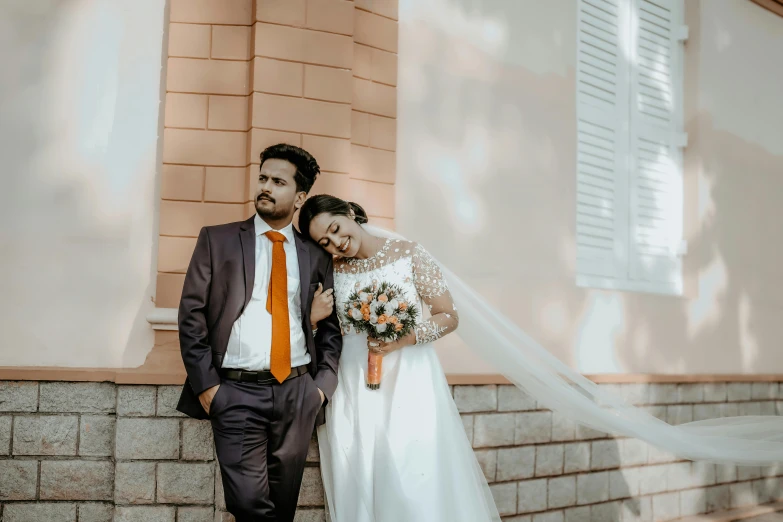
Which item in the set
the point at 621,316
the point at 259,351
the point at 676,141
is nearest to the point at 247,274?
the point at 259,351

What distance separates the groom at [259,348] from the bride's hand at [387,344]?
0.82ft

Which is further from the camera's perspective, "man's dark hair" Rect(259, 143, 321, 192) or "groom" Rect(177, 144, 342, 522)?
"man's dark hair" Rect(259, 143, 321, 192)

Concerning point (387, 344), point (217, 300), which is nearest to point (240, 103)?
point (217, 300)

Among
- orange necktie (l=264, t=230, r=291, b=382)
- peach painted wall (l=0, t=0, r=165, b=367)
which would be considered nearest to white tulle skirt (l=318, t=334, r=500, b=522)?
orange necktie (l=264, t=230, r=291, b=382)

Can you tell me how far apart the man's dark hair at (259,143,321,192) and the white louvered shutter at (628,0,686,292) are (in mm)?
3665

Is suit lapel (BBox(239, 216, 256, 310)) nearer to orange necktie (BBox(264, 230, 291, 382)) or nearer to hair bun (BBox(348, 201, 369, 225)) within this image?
orange necktie (BBox(264, 230, 291, 382))

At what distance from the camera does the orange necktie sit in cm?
378

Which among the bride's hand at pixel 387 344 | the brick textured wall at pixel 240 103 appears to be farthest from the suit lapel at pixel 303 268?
the brick textured wall at pixel 240 103

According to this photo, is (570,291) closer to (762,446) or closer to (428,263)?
(762,446)

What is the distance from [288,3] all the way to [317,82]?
49cm

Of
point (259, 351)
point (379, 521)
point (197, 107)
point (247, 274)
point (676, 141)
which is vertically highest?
point (676, 141)

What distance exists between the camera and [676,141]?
23.6 feet

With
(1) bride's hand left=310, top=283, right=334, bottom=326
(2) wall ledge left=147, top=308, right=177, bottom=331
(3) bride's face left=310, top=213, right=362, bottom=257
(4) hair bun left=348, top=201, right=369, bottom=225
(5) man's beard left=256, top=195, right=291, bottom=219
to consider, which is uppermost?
(4) hair bun left=348, top=201, right=369, bottom=225

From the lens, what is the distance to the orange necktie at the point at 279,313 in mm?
3781
